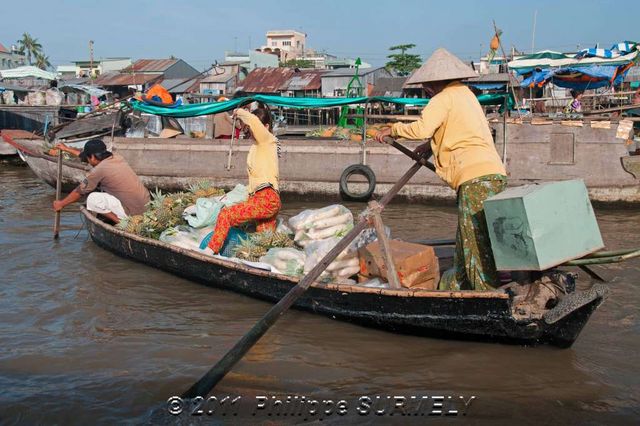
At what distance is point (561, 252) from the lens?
11.6 feet

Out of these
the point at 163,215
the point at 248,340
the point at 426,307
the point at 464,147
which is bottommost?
the point at 248,340

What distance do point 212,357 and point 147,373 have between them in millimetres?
478

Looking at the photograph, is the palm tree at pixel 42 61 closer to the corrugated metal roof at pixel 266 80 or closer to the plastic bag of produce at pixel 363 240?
the corrugated metal roof at pixel 266 80

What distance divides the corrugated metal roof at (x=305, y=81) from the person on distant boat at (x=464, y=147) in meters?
24.8

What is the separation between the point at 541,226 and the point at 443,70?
1.20 meters

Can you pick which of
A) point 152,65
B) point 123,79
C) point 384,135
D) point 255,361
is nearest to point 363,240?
point 384,135

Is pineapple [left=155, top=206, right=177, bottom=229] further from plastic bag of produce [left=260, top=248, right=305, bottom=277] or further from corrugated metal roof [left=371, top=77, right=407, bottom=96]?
corrugated metal roof [left=371, top=77, right=407, bottom=96]

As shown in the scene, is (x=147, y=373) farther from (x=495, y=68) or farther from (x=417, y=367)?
(x=495, y=68)

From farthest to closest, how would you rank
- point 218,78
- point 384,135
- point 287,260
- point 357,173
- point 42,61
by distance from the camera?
point 42,61
point 218,78
point 357,173
point 287,260
point 384,135

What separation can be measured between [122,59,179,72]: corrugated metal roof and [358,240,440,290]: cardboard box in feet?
112

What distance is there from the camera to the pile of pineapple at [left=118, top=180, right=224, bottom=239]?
649 centimetres

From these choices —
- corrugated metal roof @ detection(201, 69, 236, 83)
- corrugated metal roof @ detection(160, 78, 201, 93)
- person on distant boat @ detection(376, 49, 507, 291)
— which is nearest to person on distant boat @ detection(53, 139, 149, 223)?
person on distant boat @ detection(376, 49, 507, 291)

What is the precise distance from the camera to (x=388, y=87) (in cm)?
2678

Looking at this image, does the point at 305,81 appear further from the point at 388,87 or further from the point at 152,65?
the point at 152,65
